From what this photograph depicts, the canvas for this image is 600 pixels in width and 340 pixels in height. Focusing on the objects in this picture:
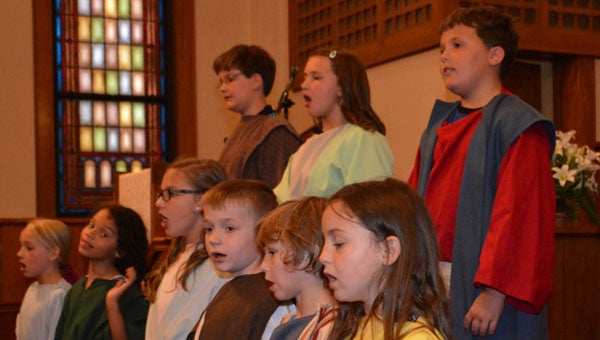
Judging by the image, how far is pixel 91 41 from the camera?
264 inches

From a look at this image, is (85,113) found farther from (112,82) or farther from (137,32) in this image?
(137,32)

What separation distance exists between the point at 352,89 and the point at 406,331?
147cm

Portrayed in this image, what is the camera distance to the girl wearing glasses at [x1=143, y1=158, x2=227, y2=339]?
300 cm

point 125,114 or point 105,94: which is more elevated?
point 105,94

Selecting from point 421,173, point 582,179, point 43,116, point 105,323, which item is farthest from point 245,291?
point 43,116

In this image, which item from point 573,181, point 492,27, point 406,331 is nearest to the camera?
point 406,331

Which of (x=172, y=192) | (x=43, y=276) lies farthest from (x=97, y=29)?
(x=172, y=192)

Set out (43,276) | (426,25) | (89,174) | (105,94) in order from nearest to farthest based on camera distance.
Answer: (43,276) → (426,25) → (89,174) → (105,94)

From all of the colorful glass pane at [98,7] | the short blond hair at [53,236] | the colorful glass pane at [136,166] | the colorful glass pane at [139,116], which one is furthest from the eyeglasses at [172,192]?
the colorful glass pane at [98,7]

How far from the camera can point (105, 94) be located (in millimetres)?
6750

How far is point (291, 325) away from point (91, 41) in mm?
4898

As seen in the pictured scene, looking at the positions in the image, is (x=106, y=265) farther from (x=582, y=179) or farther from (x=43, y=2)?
(x=43, y=2)

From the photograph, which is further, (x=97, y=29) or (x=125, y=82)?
(x=125, y=82)

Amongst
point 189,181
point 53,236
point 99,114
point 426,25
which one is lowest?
point 53,236
